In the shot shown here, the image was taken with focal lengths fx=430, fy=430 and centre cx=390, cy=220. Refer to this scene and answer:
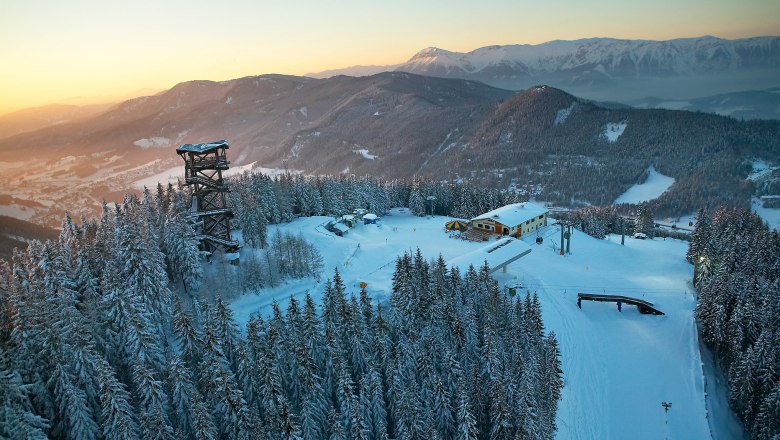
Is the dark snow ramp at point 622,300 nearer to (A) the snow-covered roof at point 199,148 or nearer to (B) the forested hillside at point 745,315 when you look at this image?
(B) the forested hillside at point 745,315

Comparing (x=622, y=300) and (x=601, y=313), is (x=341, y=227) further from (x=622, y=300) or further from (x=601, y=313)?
(x=622, y=300)

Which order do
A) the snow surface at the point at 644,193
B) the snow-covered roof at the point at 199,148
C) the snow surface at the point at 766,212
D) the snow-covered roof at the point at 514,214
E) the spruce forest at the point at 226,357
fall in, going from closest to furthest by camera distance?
the spruce forest at the point at 226,357 < the snow-covered roof at the point at 199,148 < the snow-covered roof at the point at 514,214 < the snow surface at the point at 766,212 < the snow surface at the point at 644,193

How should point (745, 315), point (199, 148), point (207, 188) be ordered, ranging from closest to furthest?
point (745, 315)
point (199, 148)
point (207, 188)

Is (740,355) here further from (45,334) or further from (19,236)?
(19,236)

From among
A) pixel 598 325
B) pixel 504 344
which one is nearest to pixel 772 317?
pixel 598 325

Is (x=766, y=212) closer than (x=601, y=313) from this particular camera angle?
No

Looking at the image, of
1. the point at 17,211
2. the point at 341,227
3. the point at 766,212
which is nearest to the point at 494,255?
the point at 341,227

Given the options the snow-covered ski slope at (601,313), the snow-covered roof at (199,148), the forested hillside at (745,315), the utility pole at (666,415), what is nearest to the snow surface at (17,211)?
the snow-covered roof at (199,148)

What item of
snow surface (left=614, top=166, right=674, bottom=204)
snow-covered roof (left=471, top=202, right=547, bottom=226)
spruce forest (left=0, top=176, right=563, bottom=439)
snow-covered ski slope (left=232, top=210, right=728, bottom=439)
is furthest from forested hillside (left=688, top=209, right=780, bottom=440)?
snow surface (left=614, top=166, right=674, bottom=204)
